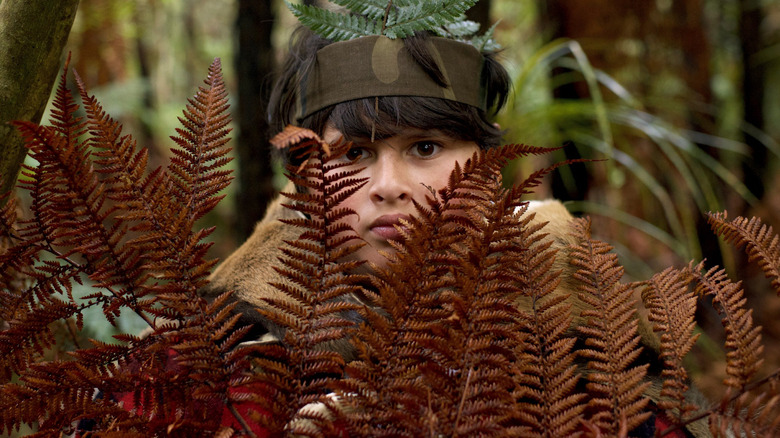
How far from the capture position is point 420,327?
45 centimetres

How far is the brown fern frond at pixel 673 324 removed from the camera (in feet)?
1.63

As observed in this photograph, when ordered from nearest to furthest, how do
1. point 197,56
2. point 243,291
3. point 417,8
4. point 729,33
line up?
1. point 417,8
2. point 243,291
3. point 729,33
4. point 197,56

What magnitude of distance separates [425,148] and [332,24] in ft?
1.00

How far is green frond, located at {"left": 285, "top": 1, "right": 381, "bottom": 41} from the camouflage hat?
132 mm

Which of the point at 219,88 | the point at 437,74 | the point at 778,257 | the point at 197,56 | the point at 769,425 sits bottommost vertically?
the point at 769,425

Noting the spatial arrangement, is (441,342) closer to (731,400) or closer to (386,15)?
(731,400)

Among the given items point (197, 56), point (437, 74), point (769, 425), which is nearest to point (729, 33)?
point (437, 74)

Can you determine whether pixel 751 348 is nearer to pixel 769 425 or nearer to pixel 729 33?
pixel 769 425

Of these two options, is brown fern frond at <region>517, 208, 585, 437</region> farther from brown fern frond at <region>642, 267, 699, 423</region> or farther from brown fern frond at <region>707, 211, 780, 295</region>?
brown fern frond at <region>707, 211, 780, 295</region>

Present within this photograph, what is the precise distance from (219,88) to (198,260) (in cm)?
18

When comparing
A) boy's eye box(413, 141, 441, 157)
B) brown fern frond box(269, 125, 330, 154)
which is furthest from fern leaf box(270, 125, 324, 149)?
boy's eye box(413, 141, 441, 157)

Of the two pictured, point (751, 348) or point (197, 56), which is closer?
point (751, 348)

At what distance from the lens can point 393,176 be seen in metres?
0.90

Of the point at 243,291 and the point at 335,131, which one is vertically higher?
the point at 335,131
